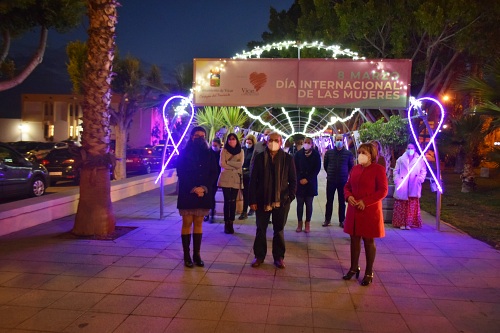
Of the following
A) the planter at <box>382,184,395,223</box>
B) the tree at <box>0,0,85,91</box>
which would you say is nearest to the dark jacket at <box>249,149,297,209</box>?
the planter at <box>382,184,395,223</box>

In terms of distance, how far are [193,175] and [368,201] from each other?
2.19 m

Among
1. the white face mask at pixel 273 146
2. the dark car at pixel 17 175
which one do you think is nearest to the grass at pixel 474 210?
the white face mask at pixel 273 146

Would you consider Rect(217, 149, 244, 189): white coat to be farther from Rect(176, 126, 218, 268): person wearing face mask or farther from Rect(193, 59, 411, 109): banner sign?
Rect(176, 126, 218, 268): person wearing face mask

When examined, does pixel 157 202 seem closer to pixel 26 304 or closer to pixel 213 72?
pixel 213 72

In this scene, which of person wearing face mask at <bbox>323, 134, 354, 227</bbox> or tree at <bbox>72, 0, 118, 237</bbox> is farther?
person wearing face mask at <bbox>323, 134, 354, 227</bbox>

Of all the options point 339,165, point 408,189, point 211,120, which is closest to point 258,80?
point 339,165

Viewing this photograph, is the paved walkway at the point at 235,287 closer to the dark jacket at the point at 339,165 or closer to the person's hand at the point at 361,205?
the person's hand at the point at 361,205

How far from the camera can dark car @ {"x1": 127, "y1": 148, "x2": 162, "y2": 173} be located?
2159cm

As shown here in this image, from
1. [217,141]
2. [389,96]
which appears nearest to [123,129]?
[217,141]

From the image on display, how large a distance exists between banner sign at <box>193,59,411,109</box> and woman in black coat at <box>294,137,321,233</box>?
959 millimetres

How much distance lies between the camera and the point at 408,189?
8258 millimetres

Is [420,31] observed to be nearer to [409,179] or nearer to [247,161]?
[409,179]

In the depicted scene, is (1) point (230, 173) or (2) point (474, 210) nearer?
(1) point (230, 173)

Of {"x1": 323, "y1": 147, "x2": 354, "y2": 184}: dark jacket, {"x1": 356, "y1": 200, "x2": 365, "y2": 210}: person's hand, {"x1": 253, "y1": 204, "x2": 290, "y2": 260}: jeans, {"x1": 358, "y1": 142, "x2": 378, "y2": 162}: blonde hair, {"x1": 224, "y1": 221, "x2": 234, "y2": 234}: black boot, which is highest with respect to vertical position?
{"x1": 358, "y1": 142, "x2": 378, "y2": 162}: blonde hair
